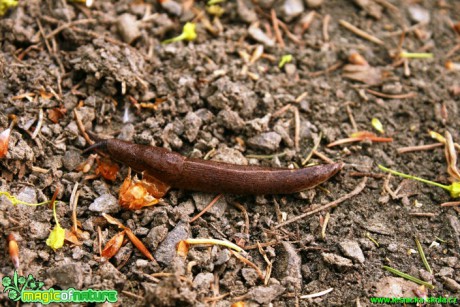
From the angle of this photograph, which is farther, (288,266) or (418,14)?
(418,14)

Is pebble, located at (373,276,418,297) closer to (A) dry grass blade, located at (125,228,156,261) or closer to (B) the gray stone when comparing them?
(B) the gray stone

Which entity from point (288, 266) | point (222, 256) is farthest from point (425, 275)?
point (222, 256)

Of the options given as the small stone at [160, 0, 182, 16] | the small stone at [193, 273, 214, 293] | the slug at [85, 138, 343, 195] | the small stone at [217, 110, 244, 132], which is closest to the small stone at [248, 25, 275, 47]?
the small stone at [160, 0, 182, 16]

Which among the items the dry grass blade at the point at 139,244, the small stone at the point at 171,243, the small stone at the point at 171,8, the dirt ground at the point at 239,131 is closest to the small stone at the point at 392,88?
the dirt ground at the point at 239,131


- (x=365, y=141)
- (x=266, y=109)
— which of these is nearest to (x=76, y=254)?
(x=266, y=109)

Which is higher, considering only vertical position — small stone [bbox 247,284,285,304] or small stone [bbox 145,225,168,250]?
small stone [bbox 145,225,168,250]

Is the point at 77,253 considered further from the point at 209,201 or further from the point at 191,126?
the point at 191,126
